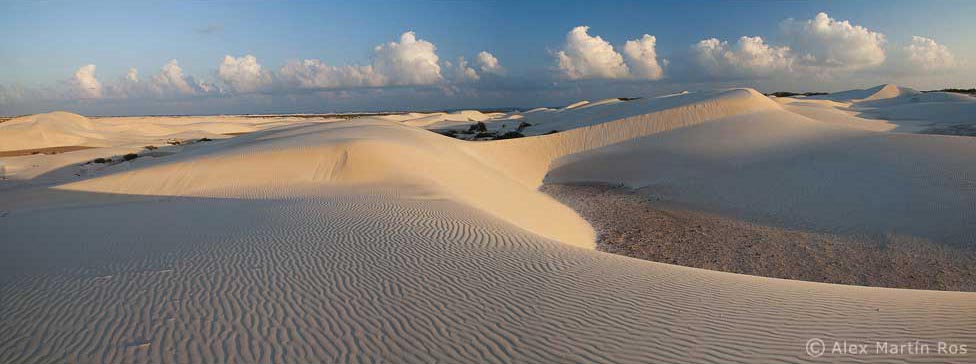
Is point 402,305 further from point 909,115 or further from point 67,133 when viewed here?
point 67,133

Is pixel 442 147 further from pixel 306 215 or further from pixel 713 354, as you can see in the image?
pixel 713 354

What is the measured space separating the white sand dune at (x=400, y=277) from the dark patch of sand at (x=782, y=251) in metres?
1.04

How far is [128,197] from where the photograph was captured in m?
12.8

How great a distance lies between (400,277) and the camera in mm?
6062

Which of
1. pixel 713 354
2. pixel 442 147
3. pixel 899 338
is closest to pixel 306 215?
pixel 713 354

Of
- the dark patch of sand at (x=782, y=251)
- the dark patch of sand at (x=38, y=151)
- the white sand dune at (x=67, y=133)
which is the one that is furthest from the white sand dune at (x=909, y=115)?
the dark patch of sand at (x=38, y=151)

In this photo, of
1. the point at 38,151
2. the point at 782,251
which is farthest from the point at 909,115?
the point at 38,151

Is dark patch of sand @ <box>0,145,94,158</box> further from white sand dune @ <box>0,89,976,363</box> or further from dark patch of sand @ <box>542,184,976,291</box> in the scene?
dark patch of sand @ <box>542,184,976,291</box>

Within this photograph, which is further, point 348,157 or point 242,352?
point 348,157

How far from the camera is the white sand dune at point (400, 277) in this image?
4246mm

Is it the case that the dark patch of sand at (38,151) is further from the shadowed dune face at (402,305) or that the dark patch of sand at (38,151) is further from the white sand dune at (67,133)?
the shadowed dune face at (402,305)

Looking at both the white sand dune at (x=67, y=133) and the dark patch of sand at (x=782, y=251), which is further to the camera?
the white sand dune at (x=67, y=133)

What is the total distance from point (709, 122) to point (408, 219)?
23033 mm

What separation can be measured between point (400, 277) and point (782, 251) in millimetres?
8648
